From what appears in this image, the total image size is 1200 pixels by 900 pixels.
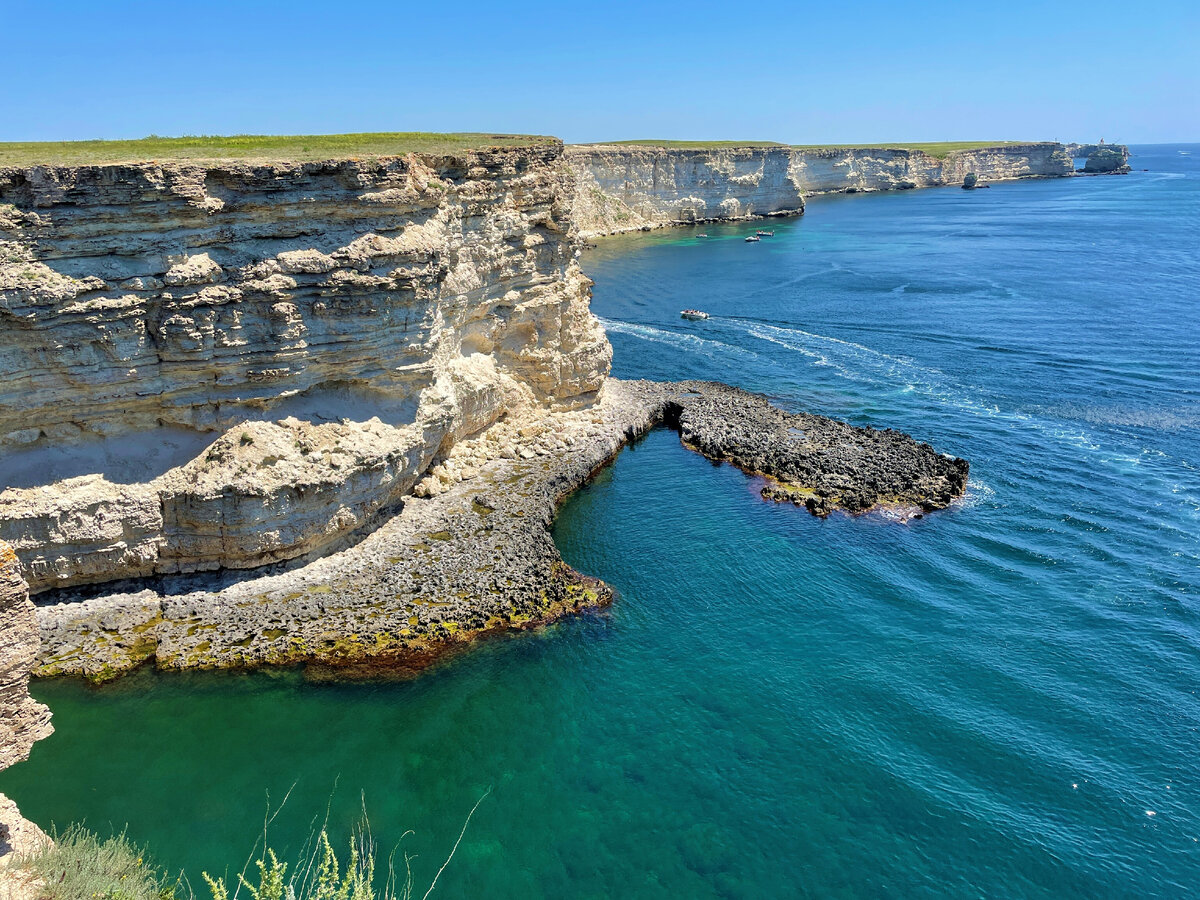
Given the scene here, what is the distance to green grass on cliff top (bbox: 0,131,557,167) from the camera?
969 inches

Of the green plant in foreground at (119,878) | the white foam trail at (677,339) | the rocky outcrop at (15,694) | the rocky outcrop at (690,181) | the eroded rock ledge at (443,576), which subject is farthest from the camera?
the rocky outcrop at (690,181)

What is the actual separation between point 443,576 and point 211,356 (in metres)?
10.9

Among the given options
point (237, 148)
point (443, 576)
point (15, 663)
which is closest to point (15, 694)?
point (15, 663)

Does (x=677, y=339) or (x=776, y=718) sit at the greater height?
(x=677, y=339)

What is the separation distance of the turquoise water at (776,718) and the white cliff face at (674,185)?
88168 mm

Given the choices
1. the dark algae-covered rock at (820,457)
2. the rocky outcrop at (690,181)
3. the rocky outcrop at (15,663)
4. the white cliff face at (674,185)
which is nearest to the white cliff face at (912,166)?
the rocky outcrop at (690,181)

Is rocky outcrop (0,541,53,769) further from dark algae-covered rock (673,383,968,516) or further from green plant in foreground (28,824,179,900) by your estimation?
dark algae-covered rock (673,383,968,516)

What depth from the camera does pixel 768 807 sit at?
19.4m

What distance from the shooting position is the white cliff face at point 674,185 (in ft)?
383

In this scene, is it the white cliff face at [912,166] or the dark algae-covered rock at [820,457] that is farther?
the white cliff face at [912,166]

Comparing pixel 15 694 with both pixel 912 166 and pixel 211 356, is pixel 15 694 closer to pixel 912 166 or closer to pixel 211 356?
pixel 211 356

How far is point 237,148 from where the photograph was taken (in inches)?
1142

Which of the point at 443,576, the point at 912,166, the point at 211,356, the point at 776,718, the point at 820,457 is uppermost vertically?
the point at 912,166

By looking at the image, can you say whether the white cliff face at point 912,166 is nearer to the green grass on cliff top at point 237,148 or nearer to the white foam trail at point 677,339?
the white foam trail at point 677,339
